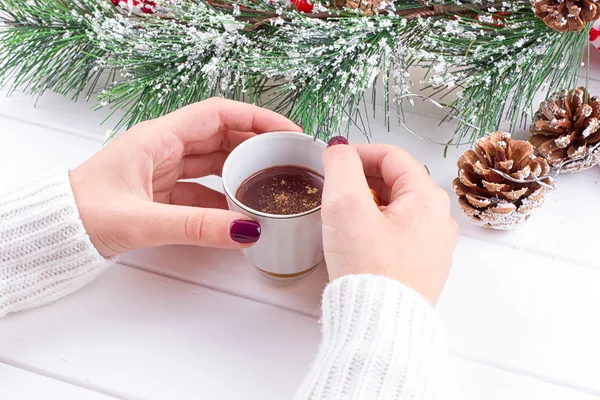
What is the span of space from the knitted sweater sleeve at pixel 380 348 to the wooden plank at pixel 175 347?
109 millimetres

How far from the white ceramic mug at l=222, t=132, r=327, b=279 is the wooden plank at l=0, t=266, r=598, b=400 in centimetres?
7

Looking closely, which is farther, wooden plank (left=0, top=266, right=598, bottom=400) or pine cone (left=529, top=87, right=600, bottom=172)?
pine cone (left=529, top=87, right=600, bottom=172)

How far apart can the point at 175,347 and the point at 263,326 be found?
0.10m

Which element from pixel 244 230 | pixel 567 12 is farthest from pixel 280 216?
pixel 567 12

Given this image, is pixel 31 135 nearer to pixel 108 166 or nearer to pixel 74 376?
pixel 108 166

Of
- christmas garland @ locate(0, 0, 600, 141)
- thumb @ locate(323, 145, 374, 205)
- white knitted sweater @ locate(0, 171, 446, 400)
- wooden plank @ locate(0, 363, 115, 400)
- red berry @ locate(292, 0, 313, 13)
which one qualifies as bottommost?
wooden plank @ locate(0, 363, 115, 400)

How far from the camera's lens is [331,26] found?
26.6 inches

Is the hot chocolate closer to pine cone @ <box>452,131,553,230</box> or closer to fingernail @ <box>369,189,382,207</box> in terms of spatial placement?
fingernail @ <box>369,189,382,207</box>

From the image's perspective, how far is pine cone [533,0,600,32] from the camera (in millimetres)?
592

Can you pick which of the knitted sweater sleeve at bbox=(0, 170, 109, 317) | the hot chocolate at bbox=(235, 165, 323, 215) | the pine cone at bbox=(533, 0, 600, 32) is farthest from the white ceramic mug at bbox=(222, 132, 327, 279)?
the pine cone at bbox=(533, 0, 600, 32)

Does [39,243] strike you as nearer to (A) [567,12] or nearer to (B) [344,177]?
(B) [344,177]

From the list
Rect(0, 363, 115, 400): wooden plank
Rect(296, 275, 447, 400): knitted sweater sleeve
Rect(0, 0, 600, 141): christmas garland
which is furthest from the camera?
Rect(0, 0, 600, 141): christmas garland

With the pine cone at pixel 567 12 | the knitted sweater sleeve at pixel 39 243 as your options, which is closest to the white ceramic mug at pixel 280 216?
the knitted sweater sleeve at pixel 39 243

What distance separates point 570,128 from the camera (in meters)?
0.70
